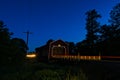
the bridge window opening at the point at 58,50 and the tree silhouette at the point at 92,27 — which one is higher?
the tree silhouette at the point at 92,27

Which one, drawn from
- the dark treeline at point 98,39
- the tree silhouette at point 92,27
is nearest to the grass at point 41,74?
the dark treeline at point 98,39

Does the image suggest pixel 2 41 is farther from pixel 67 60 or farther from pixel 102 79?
pixel 67 60

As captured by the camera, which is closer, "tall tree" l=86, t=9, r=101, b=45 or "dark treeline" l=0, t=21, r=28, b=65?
"dark treeline" l=0, t=21, r=28, b=65

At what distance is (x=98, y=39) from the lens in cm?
5931

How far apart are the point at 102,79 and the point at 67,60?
21633 millimetres

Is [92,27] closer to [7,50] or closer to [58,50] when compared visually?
[58,50]

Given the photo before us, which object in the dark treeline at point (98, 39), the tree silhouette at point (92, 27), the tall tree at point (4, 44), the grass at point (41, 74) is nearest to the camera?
the grass at point (41, 74)

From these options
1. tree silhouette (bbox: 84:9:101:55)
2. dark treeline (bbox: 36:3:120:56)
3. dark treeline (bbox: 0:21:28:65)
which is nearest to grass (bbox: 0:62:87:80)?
dark treeline (bbox: 0:21:28:65)

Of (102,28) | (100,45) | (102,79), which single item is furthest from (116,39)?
(102,79)

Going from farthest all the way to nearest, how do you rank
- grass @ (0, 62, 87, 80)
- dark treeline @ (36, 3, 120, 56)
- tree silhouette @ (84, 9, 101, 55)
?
tree silhouette @ (84, 9, 101, 55) → dark treeline @ (36, 3, 120, 56) → grass @ (0, 62, 87, 80)

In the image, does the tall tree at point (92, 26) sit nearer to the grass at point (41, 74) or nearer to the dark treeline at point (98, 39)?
the dark treeline at point (98, 39)

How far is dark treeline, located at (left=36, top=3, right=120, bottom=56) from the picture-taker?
4725 cm

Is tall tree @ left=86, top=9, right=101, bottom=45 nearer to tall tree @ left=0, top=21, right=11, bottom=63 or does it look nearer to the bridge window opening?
the bridge window opening

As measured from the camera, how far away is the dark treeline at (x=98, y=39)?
4725cm
